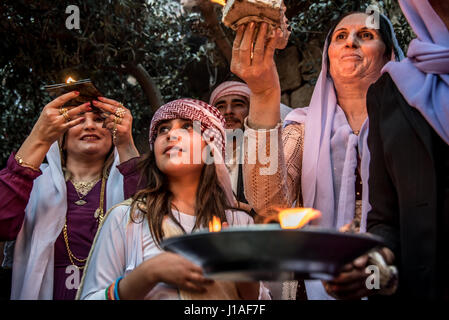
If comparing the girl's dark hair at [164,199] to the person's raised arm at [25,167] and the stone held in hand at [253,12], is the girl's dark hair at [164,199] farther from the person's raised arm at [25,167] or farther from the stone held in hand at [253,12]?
the stone held in hand at [253,12]

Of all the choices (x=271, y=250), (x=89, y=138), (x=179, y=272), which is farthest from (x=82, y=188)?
(x=271, y=250)

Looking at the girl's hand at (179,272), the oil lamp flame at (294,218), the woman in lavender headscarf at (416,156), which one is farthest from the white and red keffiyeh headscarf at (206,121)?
the oil lamp flame at (294,218)

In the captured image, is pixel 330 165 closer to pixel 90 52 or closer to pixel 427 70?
pixel 427 70

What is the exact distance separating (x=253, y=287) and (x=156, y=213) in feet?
2.08

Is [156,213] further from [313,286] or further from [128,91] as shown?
[128,91]

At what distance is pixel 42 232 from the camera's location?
3.36 meters

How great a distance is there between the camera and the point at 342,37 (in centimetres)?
362

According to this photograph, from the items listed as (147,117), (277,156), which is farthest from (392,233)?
(147,117)

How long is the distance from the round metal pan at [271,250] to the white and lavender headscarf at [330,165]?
154 centimetres

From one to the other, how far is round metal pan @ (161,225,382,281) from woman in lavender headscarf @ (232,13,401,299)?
1.18 meters

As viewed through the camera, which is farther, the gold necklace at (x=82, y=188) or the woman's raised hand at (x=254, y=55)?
the gold necklace at (x=82, y=188)

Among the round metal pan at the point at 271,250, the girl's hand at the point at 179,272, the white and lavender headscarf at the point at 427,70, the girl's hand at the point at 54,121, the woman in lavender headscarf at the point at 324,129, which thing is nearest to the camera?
the round metal pan at the point at 271,250

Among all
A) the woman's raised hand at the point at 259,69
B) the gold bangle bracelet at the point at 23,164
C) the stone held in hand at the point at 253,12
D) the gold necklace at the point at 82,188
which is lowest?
the gold necklace at the point at 82,188

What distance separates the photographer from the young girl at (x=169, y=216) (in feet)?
6.96
